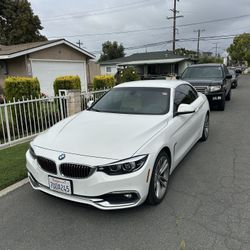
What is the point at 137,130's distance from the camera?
3.40 m

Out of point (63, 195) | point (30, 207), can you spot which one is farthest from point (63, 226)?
point (30, 207)

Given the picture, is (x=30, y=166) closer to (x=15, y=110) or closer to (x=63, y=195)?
(x=63, y=195)

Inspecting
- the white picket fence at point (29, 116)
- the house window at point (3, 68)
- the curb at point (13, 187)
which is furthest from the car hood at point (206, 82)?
the house window at point (3, 68)

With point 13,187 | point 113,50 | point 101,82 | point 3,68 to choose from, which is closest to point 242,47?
point 113,50

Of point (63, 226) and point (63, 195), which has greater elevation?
point (63, 195)

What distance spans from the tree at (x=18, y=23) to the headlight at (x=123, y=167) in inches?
1386

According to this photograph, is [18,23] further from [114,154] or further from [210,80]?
[114,154]

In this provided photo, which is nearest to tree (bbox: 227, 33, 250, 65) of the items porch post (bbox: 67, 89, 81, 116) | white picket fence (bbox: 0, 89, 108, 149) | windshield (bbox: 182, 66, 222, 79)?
windshield (bbox: 182, 66, 222, 79)

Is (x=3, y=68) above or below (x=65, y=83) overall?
above

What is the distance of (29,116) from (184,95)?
406 cm

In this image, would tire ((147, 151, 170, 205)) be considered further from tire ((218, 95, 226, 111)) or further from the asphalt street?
tire ((218, 95, 226, 111))

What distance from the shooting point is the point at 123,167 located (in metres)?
2.85

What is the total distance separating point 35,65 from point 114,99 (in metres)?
13.0

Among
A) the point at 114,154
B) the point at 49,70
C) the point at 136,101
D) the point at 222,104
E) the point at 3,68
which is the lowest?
the point at 222,104
